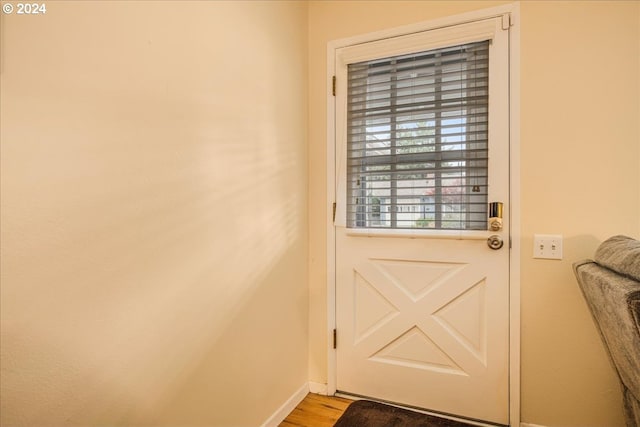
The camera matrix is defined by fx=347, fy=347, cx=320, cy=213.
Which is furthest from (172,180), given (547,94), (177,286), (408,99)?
(547,94)

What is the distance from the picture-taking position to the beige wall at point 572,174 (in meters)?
1.67

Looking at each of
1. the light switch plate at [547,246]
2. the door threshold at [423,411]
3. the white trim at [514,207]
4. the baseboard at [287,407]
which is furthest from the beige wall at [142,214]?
the light switch plate at [547,246]

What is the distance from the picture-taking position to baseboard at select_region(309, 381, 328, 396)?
2248 millimetres

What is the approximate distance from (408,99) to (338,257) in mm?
1051

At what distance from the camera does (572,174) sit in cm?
174

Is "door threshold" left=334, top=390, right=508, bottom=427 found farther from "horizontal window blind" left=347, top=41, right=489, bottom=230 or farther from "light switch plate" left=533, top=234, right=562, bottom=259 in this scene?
"horizontal window blind" left=347, top=41, right=489, bottom=230

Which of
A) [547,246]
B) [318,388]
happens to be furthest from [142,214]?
[547,246]

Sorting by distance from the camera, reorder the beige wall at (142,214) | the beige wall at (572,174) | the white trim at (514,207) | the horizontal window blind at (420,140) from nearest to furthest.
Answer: the beige wall at (142,214) → the beige wall at (572,174) → the white trim at (514,207) → the horizontal window blind at (420,140)

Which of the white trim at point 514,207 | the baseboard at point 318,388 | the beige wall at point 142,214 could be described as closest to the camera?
the beige wall at point 142,214

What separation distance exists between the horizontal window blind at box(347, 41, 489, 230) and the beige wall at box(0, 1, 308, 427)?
549 mm

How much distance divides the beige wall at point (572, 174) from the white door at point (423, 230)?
13cm

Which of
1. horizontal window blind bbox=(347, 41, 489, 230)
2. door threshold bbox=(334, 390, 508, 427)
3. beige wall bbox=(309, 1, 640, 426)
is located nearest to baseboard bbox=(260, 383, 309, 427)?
door threshold bbox=(334, 390, 508, 427)

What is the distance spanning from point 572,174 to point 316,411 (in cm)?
191

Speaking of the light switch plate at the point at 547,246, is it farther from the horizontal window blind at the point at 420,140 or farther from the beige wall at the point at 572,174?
the horizontal window blind at the point at 420,140
